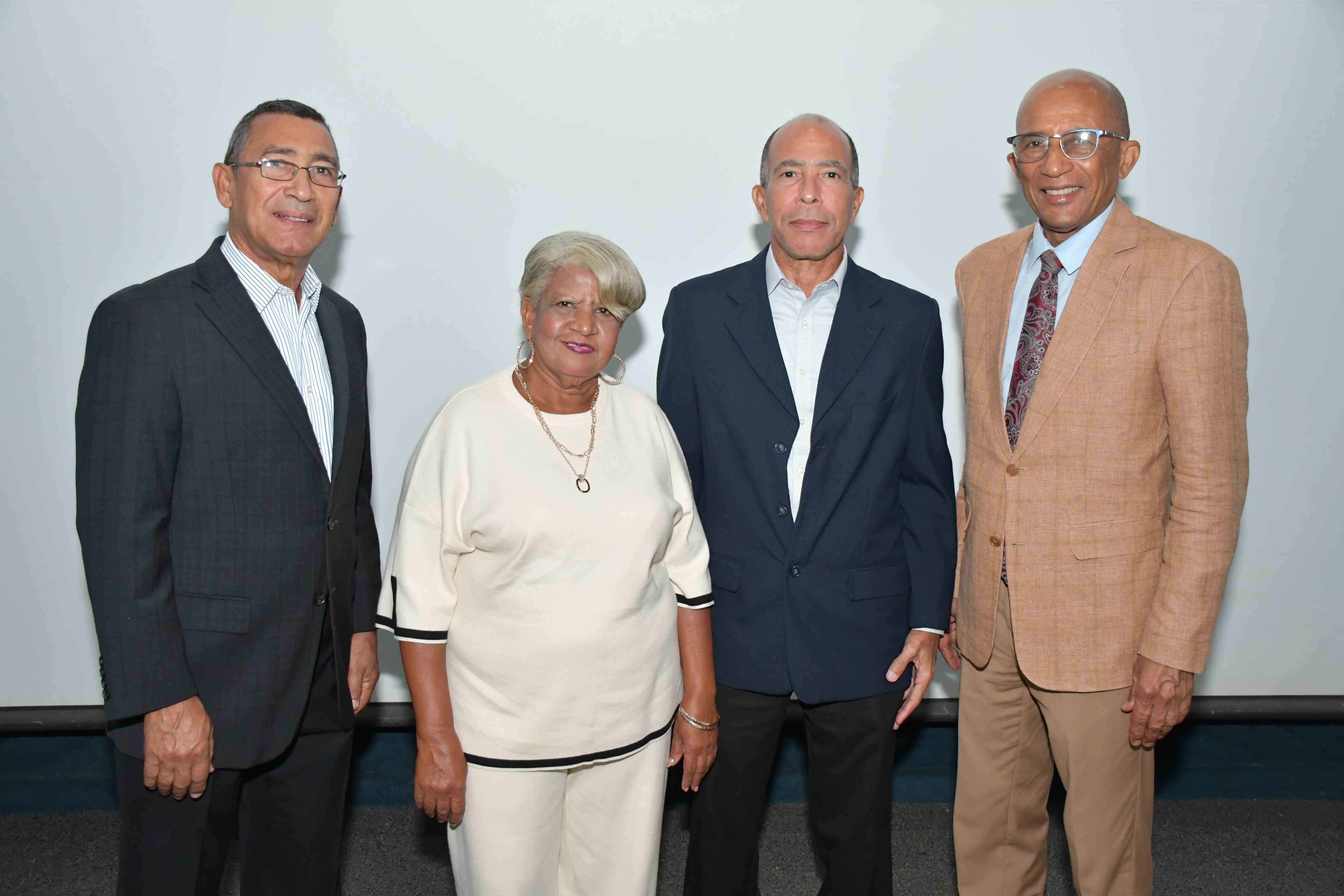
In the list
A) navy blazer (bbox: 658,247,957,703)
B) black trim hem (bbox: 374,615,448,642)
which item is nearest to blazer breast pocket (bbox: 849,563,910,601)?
navy blazer (bbox: 658,247,957,703)

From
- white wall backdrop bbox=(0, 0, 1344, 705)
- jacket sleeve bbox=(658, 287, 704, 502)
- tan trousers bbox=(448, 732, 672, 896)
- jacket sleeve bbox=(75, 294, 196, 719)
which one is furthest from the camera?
white wall backdrop bbox=(0, 0, 1344, 705)

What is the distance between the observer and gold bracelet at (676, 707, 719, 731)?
2.08m

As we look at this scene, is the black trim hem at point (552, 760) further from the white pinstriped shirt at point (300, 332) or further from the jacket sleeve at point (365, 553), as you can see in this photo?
the white pinstriped shirt at point (300, 332)

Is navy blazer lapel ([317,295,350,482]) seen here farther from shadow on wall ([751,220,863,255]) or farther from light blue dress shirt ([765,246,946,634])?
shadow on wall ([751,220,863,255])

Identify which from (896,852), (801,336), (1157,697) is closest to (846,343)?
(801,336)

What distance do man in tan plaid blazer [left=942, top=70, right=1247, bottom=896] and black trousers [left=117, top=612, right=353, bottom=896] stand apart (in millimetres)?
1424

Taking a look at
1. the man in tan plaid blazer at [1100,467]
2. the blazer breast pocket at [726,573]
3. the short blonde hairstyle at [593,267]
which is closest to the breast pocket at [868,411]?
the man in tan plaid blazer at [1100,467]

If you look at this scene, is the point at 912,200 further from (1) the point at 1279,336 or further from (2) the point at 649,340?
(1) the point at 1279,336

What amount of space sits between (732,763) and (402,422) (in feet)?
4.46

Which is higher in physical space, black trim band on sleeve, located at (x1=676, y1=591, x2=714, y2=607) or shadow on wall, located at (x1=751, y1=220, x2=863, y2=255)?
shadow on wall, located at (x1=751, y1=220, x2=863, y2=255)

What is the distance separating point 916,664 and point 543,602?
0.90m

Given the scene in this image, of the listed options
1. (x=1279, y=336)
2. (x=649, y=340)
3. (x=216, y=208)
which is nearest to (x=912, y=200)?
(x=649, y=340)

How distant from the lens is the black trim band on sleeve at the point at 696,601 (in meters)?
2.06

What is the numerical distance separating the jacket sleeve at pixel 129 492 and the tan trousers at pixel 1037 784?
168cm
